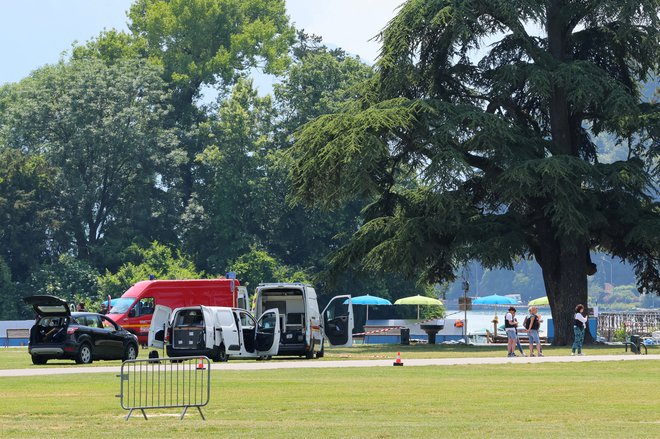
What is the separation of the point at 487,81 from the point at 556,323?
35.4 ft

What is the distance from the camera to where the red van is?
56.0 meters

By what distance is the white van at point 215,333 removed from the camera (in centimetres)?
3912

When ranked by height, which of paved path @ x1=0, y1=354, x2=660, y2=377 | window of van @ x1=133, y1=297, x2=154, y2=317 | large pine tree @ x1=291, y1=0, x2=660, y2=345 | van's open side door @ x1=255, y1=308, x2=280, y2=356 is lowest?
paved path @ x1=0, y1=354, x2=660, y2=377

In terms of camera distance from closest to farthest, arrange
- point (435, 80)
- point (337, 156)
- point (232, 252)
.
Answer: point (337, 156)
point (435, 80)
point (232, 252)

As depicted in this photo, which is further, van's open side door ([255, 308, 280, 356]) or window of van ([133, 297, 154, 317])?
window of van ([133, 297, 154, 317])

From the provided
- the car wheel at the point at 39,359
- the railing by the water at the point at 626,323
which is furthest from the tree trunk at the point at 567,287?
the car wheel at the point at 39,359

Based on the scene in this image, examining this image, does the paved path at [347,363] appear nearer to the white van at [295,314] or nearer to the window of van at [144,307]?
the white van at [295,314]

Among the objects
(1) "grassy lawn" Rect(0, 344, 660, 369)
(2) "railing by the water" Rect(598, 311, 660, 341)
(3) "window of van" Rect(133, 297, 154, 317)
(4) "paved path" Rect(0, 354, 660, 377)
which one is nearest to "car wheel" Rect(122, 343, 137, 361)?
(1) "grassy lawn" Rect(0, 344, 660, 369)

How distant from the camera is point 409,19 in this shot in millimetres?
55531

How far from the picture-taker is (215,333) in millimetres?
39219

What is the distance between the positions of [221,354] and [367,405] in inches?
701

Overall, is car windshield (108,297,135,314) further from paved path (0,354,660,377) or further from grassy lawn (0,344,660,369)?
paved path (0,354,660,377)

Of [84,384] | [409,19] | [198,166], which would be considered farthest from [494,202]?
[198,166]

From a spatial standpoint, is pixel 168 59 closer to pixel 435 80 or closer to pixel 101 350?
pixel 435 80
